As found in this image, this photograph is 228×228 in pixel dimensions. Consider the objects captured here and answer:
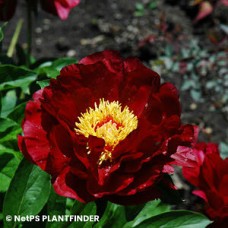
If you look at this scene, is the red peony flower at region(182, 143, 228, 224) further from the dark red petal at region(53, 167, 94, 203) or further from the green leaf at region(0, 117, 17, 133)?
the green leaf at region(0, 117, 17, 133)

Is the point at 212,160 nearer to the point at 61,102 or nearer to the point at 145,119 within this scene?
the point at 145,119

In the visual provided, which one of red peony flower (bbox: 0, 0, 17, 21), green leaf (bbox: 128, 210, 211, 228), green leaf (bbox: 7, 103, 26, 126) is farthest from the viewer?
red peony flower (bbox: 0, 0, 17, 21)

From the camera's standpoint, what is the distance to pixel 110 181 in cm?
90

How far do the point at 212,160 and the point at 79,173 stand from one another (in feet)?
1.07

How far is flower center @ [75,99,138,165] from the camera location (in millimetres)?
944

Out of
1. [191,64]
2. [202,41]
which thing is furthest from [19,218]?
[202,41]

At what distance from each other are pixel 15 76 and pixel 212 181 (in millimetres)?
507

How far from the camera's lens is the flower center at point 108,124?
94 cm

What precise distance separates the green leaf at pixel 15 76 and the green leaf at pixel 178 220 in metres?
0.43

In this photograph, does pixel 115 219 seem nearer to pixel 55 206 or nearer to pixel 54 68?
pixel 55 206

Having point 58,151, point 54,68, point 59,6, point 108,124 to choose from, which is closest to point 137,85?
point 108,124

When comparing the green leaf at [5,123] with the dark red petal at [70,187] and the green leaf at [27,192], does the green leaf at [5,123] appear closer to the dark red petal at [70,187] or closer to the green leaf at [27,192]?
the green leaf at [27,192]

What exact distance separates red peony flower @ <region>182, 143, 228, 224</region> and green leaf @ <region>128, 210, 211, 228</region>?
71mm

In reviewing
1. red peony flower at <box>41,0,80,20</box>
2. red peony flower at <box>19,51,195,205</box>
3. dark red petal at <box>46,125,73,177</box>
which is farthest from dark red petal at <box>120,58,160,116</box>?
red peony flower at <box>41,0,80,20</box>
